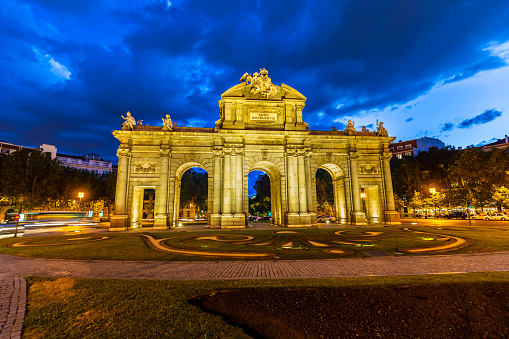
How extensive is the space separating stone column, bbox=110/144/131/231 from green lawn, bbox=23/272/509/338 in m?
22.7

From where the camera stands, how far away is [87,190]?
5466 centimetres

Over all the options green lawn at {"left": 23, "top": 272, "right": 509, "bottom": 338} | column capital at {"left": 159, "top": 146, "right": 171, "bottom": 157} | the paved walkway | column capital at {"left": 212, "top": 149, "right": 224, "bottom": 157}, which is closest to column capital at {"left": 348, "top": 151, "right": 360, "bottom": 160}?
column capital at {"left": 212, "top": 149, "right": 224, "bottom": 157}

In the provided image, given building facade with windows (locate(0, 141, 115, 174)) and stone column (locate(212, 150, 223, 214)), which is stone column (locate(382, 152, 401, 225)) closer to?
stone column (locate(212, 150, 223, 214))

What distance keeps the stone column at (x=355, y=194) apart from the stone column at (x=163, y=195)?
84.8 feet

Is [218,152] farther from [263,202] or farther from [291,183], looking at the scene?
[263,202]

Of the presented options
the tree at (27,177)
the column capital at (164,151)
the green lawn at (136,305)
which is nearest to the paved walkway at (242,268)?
the green lawn at (136,305)

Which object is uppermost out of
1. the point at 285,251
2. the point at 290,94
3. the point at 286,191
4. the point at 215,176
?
the point at 290,94

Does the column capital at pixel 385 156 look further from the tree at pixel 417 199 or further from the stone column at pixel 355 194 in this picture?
the tree at pixel 417 199

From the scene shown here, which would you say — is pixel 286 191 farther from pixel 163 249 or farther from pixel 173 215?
pixel 163 249

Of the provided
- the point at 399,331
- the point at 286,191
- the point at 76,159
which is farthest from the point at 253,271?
the point at 76,159

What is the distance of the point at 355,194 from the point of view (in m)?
34.0

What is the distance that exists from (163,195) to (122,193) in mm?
5257

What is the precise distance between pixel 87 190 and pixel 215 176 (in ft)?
134

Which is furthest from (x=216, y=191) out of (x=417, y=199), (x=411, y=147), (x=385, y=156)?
(x=411, y=147)
